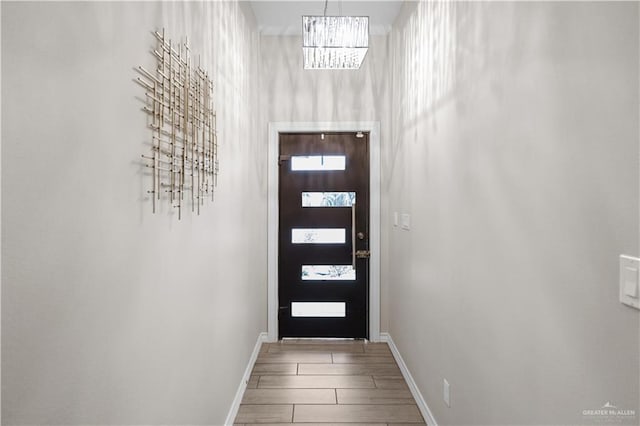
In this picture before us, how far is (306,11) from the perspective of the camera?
3.32 meters

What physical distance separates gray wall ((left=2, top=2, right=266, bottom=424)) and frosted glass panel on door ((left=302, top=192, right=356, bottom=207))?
1974 millimetres

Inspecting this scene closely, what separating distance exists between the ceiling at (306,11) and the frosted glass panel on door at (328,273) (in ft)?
7.13

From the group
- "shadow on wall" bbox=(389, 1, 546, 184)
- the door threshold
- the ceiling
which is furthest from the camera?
the door threshold

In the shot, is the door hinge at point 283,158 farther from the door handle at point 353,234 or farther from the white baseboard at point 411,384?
the white baseboard at point 411,384

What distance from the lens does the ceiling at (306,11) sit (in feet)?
10.5

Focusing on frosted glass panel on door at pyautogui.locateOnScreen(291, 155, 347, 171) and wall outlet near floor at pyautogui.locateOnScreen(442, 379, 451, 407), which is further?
frosted glass panel on door at pyautogui.locateOnScreen(291, 155, 347, 171)

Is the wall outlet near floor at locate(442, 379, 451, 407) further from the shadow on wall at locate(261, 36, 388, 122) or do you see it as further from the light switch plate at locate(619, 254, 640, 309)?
the shadow on wall at locate(261, 36, 388, 122)

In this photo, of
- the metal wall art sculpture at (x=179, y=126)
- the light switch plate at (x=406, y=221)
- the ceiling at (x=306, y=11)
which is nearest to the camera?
the metal wall art sculpture at (x=179, y=126)

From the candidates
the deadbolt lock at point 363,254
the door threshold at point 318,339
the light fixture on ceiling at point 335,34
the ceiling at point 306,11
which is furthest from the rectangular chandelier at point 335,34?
the door threshold at point 318,339

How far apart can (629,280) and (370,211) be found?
2.87 m

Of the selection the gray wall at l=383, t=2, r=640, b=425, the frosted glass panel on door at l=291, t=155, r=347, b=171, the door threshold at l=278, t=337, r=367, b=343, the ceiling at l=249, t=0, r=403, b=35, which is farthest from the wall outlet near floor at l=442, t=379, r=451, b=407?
the ceiling at l=249, t=0, r=403, b=35

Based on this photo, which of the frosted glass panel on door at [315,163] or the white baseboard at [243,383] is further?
the frosted glass panel on door at [315,163]

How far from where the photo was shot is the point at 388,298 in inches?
147

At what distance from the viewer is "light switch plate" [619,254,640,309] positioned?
33.9 inches
